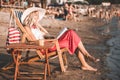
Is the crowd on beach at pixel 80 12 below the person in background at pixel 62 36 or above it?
below

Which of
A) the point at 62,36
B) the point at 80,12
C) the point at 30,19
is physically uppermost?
the point at 30,19

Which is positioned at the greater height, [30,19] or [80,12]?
[30,19]

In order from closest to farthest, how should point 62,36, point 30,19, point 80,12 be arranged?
point 30,19 → point 62,36 → point 80,12

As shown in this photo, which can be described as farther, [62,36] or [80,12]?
[80,12]

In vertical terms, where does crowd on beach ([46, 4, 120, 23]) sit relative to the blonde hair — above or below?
below

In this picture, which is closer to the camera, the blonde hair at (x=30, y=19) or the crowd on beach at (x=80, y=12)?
the blonde hair at (x=30, y=19)

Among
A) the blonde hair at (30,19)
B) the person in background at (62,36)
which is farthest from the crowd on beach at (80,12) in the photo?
the blonde hair at (30,19)

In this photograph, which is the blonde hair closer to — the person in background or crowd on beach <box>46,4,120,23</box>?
the person in background

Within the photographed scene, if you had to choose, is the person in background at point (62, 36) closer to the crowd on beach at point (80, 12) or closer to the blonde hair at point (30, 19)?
the blonde hair at point (30, 19)

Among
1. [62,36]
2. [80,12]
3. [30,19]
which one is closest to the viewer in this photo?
[30,19]

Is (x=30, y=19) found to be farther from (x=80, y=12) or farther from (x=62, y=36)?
(x=80, y=12)

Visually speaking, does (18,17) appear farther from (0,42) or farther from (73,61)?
(0,42)

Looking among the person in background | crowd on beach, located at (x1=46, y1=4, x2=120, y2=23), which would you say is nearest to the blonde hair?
the person in background

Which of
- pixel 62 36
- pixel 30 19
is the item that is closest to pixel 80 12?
pixel 62 36
